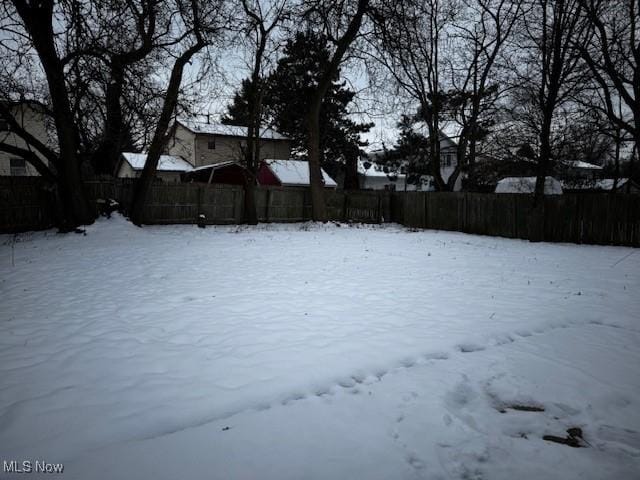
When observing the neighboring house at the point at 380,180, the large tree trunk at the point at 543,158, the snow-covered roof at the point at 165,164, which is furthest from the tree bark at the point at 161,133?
the neighboring house at the point at 380,180

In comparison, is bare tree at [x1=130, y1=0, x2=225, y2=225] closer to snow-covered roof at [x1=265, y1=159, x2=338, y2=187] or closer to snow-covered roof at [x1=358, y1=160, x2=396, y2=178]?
snow-covered roof at [x1=265, y1=159, x2=338, y2=187]

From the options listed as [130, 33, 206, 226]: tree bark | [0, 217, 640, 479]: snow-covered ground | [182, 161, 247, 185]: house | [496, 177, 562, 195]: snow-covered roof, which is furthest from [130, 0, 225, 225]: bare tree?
[496, 177, 562, 195]: snow-covered roof

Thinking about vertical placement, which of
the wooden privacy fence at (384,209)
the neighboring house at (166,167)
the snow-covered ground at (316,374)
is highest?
the neighboring house at (166,167)

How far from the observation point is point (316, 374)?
3352mm

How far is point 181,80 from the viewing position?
14.6m

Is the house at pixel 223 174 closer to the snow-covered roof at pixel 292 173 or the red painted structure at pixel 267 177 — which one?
the red painted structure at pixel 267 177

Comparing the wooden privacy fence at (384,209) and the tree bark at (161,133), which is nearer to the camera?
the wooden privacy fence at (384,209)

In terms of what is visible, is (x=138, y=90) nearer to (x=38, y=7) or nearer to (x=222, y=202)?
(x=38, y=7)

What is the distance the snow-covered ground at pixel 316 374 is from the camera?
234cm

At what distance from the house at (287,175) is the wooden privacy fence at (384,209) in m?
8.51

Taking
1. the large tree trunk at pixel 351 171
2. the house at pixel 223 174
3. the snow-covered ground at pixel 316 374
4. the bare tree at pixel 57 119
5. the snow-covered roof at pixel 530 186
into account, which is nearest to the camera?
the snow-covered ground at pixel 316 374

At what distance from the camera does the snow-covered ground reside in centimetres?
234

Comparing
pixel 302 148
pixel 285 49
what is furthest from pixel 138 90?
pixel 302 148

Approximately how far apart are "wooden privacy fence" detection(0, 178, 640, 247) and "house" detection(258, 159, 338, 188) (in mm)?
8508
